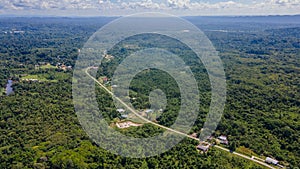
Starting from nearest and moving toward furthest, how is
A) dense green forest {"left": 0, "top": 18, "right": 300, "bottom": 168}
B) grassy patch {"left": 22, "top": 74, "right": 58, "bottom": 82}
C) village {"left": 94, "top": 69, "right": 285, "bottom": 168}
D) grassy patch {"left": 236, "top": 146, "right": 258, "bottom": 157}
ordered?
dense green forest {"left": 0, "top": 18, "right": 300, "bottom": 168} → village {"left": 94, "top": 69, "right": 285, "bottom": 168} → grassy patch {"left": 236, "top": 146, "right": 258, "bottom": 157} → grassy patch {"left": 22, "top": 74, "right": 58, "bottom": 82}

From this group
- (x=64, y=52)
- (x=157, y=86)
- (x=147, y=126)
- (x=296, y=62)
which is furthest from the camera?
(x=64, y=52)

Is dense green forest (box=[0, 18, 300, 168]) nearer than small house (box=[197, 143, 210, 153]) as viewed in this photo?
Yes

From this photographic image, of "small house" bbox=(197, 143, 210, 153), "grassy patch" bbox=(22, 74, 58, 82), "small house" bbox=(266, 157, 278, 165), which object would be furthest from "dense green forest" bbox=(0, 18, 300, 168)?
"small house" bbox=(266, 157, 278, 165)

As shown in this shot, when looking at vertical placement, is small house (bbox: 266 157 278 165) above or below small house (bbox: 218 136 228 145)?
below

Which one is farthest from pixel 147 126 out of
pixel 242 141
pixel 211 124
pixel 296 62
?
pixel 296 62

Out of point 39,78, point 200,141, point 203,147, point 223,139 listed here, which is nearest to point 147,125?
point 200,141

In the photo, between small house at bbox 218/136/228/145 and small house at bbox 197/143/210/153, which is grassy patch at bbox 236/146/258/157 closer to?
small house at bbox 218/136/228/145

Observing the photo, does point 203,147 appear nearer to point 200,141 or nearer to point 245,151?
point 200,141

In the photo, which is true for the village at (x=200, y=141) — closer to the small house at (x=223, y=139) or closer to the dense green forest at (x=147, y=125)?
the small house at (x=223, y=139)

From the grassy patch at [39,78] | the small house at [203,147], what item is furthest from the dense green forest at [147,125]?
the small house at [203,147]

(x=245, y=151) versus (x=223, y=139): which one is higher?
(x=223, y=139)

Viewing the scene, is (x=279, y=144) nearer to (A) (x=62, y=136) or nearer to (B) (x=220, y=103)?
(B) (x=220, y=103)
